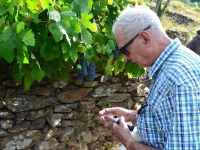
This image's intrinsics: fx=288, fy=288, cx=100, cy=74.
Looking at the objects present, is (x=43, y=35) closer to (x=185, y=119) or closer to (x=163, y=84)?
(x=163, y=84)

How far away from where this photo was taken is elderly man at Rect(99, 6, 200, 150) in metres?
1.41

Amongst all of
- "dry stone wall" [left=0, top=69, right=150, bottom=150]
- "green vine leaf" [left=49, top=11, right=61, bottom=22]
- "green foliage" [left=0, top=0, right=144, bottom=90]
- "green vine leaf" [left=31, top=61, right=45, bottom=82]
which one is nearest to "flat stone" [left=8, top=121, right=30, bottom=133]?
"dry stone wall" [left=0, top=69, right=150, bottom=150]

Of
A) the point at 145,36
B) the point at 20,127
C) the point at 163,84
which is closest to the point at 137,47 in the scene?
the point at 145,36

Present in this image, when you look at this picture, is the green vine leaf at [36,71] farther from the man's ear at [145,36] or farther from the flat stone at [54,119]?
the man's ear at [145,36]

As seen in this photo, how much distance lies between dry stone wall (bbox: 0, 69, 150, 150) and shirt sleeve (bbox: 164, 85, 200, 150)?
72.6 inches

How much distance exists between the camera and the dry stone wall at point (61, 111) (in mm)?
2863

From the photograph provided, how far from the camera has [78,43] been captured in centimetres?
248

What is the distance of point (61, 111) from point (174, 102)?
204 centimetres

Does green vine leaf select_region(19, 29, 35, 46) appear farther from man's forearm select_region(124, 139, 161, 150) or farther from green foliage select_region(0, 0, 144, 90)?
man's forearm select_region(124, 139, 161, 150)

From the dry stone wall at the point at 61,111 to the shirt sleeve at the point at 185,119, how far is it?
184cm

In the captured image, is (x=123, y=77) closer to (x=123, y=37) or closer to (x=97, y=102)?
(x=97, y=102)

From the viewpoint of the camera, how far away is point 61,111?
10.7ft

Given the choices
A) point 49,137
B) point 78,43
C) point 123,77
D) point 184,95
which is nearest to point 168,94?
point 184,95

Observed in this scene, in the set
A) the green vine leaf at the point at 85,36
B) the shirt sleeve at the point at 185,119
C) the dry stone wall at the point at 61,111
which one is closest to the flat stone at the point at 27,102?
the dry stone wall at the point at 61,111
